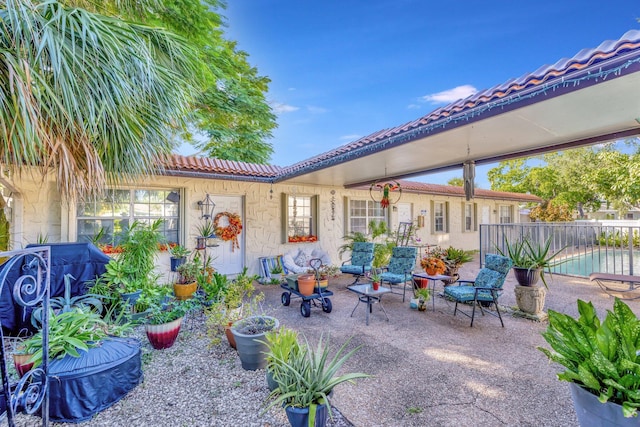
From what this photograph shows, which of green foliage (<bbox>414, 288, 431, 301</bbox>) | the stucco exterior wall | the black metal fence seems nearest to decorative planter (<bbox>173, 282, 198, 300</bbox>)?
the stucco exterior wall

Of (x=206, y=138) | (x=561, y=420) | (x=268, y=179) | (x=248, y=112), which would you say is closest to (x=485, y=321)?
(x=561, y=420)

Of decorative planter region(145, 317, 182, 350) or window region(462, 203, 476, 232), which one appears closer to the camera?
decorative planter region(145, 317, 182, 350)

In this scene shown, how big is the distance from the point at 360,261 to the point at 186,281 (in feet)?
12.1

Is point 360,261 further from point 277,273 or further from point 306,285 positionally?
point 306,285

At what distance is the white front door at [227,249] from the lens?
268 inches

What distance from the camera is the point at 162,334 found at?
3389 millimetres

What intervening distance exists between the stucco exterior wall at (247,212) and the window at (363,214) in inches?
9.3

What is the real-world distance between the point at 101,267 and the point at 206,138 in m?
10.2

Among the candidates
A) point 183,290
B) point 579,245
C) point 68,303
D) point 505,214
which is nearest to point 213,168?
point 183,290

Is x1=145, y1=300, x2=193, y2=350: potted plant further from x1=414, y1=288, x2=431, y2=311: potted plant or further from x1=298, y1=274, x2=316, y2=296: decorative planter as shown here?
x1=414, y1=288, x2=431, y2=311: potted plant

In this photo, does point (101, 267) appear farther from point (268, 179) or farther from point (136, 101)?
point (268, 179)

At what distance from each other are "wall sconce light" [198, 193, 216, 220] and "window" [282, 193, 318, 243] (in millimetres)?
1840

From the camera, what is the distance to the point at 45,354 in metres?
1.86

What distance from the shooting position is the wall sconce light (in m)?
6.53
